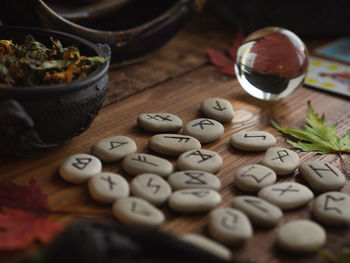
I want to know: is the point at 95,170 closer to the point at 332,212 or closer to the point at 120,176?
the point at 120,176

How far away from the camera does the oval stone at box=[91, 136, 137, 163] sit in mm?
792

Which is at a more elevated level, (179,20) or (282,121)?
(179,20)

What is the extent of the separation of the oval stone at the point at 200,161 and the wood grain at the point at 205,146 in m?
0.03

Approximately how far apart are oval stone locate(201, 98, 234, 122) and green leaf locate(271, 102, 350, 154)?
0.10m

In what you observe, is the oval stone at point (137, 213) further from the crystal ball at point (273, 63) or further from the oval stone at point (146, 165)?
the crystal ball at point (273, 63)

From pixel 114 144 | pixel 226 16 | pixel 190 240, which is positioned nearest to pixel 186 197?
pixel 190 240

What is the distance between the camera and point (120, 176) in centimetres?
73

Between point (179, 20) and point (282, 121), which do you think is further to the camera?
point (179, 20)

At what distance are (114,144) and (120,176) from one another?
0.10 meters

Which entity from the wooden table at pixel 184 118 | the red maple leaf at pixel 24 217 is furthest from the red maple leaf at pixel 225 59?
the red maple leaf at pixel 24 217

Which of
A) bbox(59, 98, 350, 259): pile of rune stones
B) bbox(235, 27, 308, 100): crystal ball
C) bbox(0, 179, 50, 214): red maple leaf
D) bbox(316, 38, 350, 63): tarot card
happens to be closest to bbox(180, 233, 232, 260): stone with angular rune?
bbox(59, 98, 350, 259): pile of rune stones

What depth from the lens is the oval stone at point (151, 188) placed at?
2.25 feet

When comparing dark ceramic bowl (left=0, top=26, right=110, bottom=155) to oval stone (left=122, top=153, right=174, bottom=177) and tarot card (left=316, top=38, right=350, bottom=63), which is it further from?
tarot card (left=316, top=38, right=350, bottom=63)

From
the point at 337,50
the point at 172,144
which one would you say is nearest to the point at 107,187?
the point at 172,144
